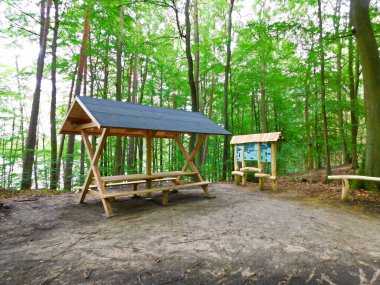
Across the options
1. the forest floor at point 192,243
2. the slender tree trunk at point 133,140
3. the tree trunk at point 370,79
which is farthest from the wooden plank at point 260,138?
the slender tree trunk at point 133,140

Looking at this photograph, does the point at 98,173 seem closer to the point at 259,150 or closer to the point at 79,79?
the point at 259,150

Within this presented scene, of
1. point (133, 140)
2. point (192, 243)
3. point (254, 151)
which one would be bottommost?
point (192, 243)

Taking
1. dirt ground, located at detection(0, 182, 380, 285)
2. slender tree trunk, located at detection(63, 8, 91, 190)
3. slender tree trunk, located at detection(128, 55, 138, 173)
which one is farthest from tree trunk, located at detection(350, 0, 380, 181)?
slender tree trunk, located at detection(128, 55, 138, 173)

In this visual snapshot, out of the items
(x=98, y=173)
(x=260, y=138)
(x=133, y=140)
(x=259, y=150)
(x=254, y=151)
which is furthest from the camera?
(x=133, y=140)

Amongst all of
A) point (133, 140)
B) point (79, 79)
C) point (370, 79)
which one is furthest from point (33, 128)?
point (370, 79)

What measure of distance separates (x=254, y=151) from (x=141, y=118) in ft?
15.1

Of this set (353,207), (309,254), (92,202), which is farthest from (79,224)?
(353,207)

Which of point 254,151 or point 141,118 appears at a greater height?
point 141,118

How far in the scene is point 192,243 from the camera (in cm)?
320

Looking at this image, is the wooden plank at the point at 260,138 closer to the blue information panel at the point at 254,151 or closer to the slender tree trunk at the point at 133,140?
the blue information panel at the point at 254,151

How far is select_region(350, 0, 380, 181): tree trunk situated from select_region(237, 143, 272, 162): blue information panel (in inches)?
111

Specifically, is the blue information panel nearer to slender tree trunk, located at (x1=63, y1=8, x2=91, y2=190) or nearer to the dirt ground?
the dirt ground

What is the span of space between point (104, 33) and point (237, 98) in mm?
9236

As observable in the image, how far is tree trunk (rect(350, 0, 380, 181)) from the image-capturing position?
6297 millimetres
